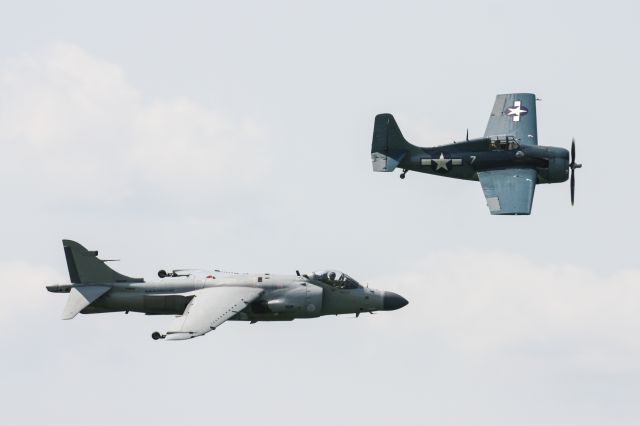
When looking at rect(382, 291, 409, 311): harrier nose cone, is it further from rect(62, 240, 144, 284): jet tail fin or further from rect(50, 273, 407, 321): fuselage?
rect(62, 240, 144, 284): jet tail fin

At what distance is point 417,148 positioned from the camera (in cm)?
9062

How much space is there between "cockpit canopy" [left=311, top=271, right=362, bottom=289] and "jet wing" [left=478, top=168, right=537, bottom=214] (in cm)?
1085

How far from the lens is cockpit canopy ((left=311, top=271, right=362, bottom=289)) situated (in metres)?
77.2

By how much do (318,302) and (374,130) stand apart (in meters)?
16.5

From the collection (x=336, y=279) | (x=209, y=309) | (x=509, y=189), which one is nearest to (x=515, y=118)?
(x=509, y=189)

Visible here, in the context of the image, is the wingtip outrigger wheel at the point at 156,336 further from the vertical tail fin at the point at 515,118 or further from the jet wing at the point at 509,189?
the vertical tail fin at the point at 515,118

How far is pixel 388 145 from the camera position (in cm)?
9038

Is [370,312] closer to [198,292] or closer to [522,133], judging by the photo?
[198,292]

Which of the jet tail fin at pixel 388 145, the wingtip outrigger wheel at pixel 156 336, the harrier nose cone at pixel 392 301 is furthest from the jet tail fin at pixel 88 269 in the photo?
the jet tail fin at pixel 388 145

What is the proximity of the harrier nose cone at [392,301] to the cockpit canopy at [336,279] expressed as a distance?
1366 millimetres

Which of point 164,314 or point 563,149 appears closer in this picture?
point 164,314

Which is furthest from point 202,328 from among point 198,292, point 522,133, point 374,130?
point 522,133

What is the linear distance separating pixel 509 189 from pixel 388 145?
7333 mm

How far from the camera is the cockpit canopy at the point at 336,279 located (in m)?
77.2
